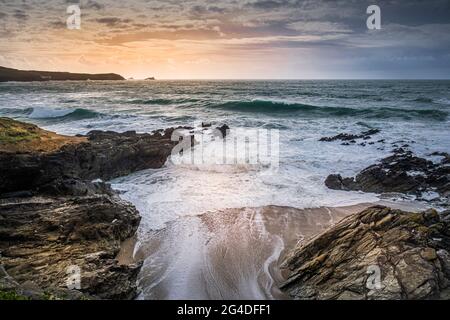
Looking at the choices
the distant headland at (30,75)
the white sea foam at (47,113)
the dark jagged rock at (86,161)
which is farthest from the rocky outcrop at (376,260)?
the distant headland at (30,75)

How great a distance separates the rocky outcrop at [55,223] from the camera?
19.5ft

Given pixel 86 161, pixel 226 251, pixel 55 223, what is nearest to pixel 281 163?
pixel 226 251

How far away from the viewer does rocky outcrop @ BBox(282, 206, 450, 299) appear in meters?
5.54

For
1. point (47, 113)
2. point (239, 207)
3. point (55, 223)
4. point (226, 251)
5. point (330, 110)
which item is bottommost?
point (226, 251)

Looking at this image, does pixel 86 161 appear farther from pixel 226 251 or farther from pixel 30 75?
pixel 30 75

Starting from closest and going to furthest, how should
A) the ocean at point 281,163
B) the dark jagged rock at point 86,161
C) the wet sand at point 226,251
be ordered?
the wet sand at point 226,251
the dark jagged rock at point 86,161
the ocean at point 281,163

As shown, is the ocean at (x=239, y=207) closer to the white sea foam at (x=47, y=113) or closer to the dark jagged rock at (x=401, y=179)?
the dark jagged rock at (x=401, y=179)

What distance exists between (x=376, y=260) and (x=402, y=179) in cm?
763

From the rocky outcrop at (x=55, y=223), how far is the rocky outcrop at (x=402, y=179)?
320 inches

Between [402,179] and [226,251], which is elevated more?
[402,179]

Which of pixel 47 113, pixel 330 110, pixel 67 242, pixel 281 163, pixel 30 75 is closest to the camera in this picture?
pixel 67 242

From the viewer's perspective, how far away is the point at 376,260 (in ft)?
19.9

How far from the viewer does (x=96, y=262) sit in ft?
21.7
